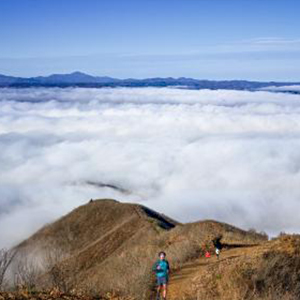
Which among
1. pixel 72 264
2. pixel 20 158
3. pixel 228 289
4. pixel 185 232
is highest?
pixel 228 289

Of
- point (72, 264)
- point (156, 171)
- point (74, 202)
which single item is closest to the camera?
point (72, 264)

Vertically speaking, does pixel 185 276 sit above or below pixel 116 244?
above

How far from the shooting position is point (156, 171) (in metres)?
132

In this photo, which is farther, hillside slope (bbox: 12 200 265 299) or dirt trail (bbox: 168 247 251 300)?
hillside slope (bbox: 12 200 265 299)

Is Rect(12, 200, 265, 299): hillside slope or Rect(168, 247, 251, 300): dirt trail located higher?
Rect(168, 247, 251, 300): dirt trail

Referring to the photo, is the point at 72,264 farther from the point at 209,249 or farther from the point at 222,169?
the point at 222,169

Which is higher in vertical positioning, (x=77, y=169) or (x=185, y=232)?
(x=185, y=232)

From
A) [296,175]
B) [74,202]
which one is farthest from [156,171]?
[74,202]

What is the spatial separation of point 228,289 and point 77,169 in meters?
122

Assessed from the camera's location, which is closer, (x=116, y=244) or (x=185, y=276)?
(x=185, y=276)

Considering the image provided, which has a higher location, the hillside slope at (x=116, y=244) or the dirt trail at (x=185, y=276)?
the dirt trail at (x=185, y=276)

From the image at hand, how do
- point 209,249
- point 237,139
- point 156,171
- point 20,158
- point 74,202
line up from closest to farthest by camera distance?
1. point 209,249
2. point 74,202
3. point 156,171
4. point 20,158
5. point 237,139

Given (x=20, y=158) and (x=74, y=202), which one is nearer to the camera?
(x=74, y=202)

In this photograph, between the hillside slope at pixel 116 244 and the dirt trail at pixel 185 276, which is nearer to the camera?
the dirt trail at pixel 185 276
